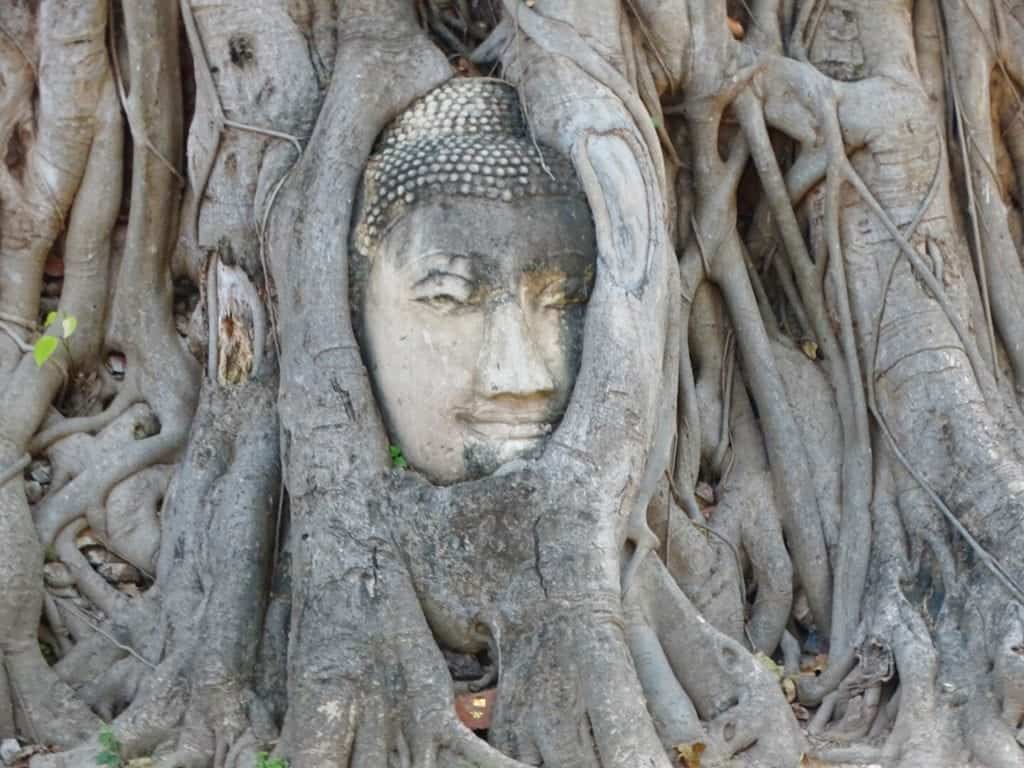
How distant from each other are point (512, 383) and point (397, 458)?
0.39 metres

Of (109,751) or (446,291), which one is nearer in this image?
(109,751)

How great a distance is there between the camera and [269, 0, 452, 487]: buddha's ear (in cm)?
515

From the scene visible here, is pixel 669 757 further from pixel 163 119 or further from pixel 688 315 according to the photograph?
pixel 163 119

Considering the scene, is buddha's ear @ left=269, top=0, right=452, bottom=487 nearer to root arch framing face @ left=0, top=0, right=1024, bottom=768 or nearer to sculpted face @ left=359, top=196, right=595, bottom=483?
root arch framing face @ left=0, top=0, right=1024, bottom=768

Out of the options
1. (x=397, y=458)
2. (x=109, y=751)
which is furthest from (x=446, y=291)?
(x=109, y=751)

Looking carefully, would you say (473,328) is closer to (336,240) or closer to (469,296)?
(469,296)

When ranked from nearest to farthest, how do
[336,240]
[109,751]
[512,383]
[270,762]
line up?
[270,762] < [109,751] < [512,383] < [336,240]

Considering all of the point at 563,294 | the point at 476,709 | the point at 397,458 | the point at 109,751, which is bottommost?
the point at 109,751

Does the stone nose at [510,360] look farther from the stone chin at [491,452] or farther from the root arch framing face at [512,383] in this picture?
the stone chin at [491,452]

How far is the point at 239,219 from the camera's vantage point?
5.79 meters

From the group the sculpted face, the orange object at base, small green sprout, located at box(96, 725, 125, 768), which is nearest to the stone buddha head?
the sculpted face

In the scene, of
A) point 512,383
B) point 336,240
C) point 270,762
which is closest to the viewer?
point 270,762

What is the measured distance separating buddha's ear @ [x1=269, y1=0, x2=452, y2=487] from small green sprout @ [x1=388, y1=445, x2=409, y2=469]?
5 cm

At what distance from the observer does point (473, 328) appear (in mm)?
5219
